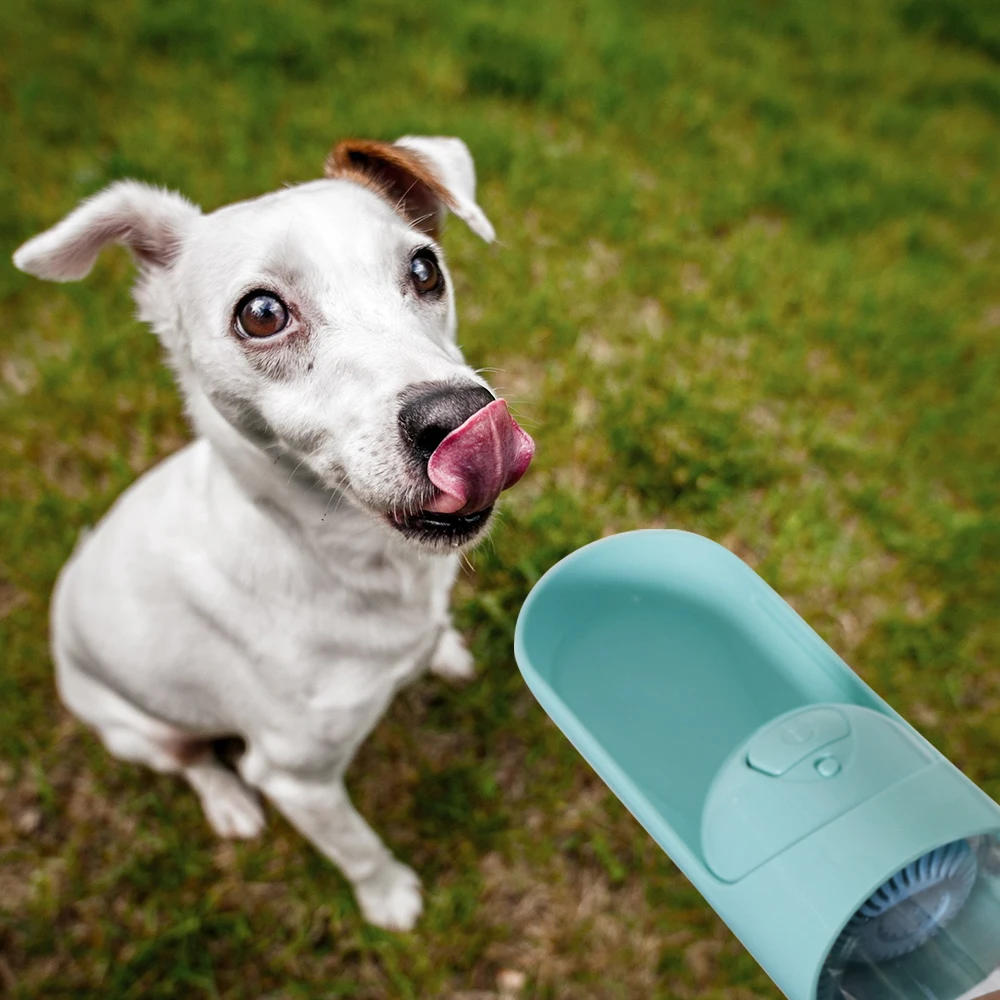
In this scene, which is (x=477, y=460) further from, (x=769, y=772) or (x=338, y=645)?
(x=769, y=772)

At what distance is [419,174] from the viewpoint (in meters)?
1.63

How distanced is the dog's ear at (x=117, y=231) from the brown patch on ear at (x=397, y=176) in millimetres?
344

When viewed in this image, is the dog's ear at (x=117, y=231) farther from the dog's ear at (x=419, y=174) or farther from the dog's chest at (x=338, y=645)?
the dog's chest at (x=338, y=645)

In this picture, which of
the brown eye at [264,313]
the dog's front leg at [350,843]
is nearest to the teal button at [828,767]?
the dog's front leg at [350,843]

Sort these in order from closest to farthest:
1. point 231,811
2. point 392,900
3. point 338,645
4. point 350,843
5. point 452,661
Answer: point 338,645 → point 350,843 → point 392,900 → point 231,811 → point 452,661

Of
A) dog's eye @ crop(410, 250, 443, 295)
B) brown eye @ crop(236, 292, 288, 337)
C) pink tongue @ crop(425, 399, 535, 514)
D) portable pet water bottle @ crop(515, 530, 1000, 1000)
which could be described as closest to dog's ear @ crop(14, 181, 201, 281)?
brown eye @ crop(236, 292, 288, 337)

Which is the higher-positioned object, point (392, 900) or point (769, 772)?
point (769, 772)

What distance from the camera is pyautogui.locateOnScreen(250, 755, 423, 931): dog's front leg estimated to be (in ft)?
6.39

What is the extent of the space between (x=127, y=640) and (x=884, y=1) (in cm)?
677

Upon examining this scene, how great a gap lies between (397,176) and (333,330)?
56 centimetres

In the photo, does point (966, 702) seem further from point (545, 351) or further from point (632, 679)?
point (545, 351)

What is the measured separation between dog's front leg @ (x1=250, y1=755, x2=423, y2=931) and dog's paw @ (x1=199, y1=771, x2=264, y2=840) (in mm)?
316

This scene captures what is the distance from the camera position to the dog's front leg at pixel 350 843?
1.95 m

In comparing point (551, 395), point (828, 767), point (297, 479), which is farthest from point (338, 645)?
point (551, 395)
